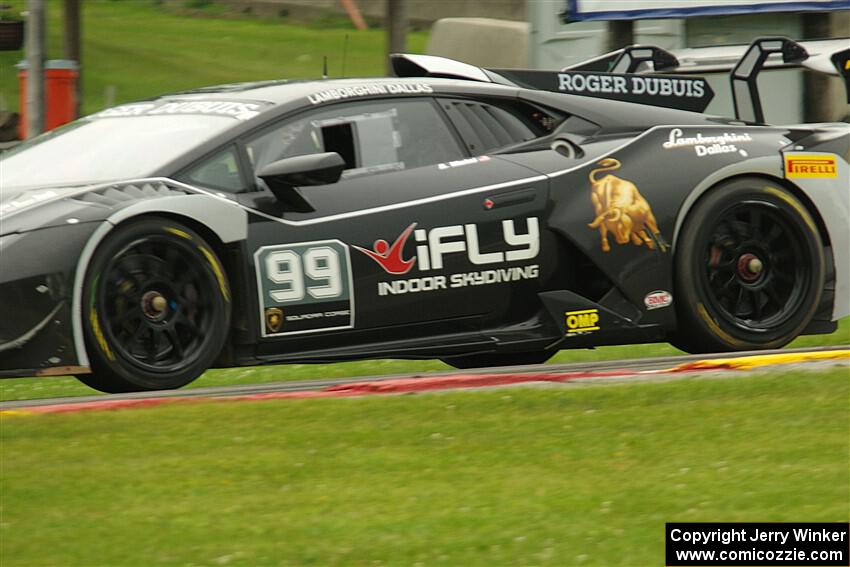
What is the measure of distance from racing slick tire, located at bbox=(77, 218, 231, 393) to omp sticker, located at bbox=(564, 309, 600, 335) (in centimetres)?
172

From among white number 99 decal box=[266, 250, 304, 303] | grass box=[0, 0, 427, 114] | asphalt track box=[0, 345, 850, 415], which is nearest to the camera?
asphalt track box=[0, 345, 850, 415]

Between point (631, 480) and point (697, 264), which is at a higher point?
point (697, 264)

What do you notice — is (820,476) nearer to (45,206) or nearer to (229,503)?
(229,503)

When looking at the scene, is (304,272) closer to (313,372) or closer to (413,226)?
(413,226)

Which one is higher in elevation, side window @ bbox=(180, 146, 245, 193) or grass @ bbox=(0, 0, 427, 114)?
grass @ bbox=(0, 0, 427, 114)

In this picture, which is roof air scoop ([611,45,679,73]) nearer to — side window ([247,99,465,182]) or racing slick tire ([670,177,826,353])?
racing slick tire ([670,177,826,353])

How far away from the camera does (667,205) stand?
816cm

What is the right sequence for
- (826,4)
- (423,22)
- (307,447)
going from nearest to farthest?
(307,447) → (826,4) → (423,22)

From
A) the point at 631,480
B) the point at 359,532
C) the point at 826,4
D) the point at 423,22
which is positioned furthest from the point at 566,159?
the point at 423,22

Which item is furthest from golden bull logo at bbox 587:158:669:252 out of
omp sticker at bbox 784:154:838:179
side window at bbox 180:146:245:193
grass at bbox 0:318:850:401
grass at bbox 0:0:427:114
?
grass at bbox 0:0:427:114

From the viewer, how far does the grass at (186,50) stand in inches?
1077

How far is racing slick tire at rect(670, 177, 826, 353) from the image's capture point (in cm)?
820

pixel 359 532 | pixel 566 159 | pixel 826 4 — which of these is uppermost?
pixel 826 4

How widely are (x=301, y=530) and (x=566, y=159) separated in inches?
149
